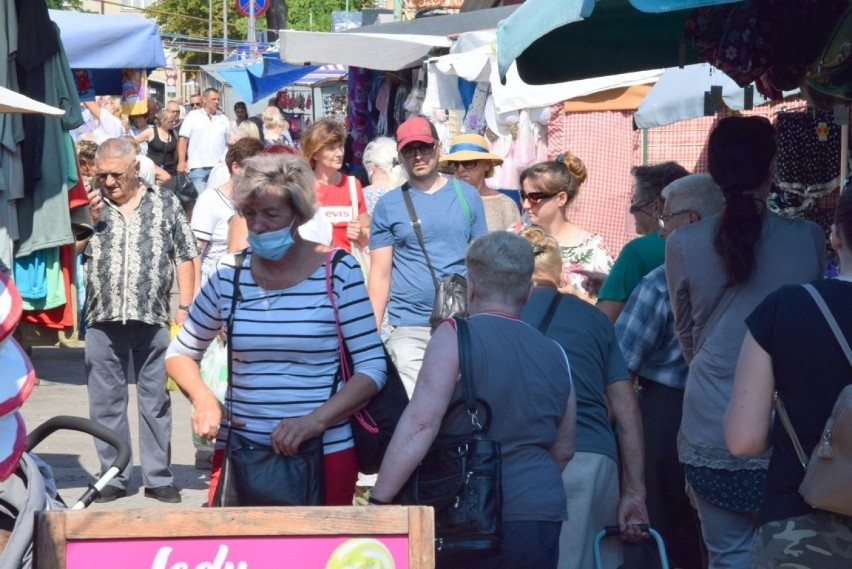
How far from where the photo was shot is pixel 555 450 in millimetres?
4160

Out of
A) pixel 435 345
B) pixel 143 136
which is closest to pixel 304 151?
pixel 435 345

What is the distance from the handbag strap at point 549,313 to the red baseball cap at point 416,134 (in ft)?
9.74

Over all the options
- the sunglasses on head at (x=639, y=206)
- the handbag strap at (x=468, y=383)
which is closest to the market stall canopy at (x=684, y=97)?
the sunglasses on head at (x=639, y=206)

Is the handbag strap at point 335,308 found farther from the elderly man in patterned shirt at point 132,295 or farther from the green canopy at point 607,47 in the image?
the elderly man in patterned shirt at point 132,295

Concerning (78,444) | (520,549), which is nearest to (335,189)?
(78,444)

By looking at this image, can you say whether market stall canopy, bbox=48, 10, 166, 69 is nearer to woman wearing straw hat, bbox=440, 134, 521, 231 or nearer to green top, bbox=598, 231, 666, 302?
woman wearing straw hat, bbox=440, 134, 521, 231

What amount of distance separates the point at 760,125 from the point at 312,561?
211cm

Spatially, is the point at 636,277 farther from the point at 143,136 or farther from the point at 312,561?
the point at 143,136

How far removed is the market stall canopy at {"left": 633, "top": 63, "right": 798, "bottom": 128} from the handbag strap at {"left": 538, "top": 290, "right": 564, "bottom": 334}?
15.8 ft

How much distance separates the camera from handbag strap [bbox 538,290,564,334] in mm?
4562

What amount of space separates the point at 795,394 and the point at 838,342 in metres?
0.17

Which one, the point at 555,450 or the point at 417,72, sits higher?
the point at 417,72

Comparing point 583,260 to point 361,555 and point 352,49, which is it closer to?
point 361,555

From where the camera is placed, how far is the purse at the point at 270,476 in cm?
432
